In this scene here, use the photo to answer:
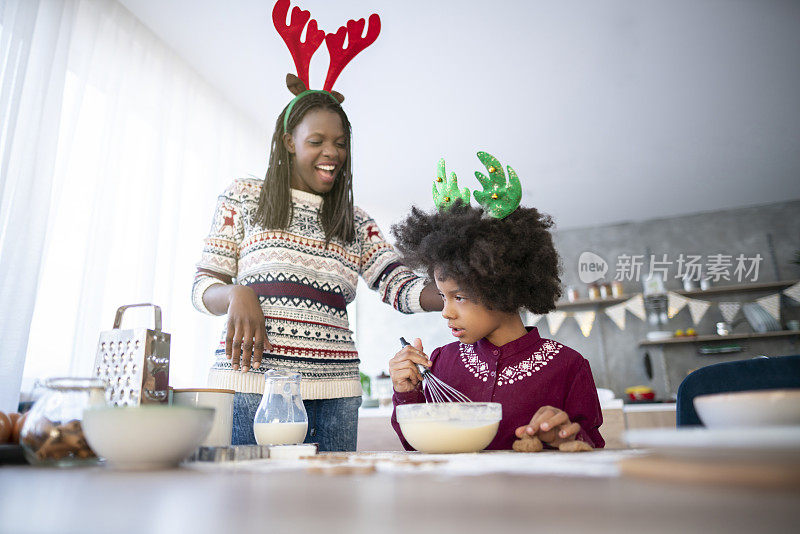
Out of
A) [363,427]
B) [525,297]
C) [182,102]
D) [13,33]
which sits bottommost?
[363,427]

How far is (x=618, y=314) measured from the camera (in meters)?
4.86

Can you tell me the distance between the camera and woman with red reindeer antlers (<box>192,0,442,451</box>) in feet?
3.56

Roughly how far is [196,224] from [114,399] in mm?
2028

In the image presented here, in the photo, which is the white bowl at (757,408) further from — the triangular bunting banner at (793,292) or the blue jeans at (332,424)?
the triangular bunting banner at (793,292)

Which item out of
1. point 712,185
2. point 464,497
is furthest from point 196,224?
point 712,185

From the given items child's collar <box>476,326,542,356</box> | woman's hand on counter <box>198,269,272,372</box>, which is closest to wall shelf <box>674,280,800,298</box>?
child's collar <box>476,326,542,356</box>

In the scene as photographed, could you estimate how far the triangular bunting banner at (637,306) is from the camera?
4.75 m

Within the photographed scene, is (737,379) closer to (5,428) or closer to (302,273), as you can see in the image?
(302,273)

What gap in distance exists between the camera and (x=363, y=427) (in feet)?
A: 9.54

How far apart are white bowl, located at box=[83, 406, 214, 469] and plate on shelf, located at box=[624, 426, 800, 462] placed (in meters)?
0.44

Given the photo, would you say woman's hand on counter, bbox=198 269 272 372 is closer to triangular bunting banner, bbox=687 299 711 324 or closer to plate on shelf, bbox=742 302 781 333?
triangular bunting banner, bbox=687 299 711 324

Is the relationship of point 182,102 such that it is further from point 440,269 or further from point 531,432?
point 531,432

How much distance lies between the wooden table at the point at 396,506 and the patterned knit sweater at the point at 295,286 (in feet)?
2.23

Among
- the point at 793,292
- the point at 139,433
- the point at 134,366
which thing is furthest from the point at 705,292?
the point at 139,433
